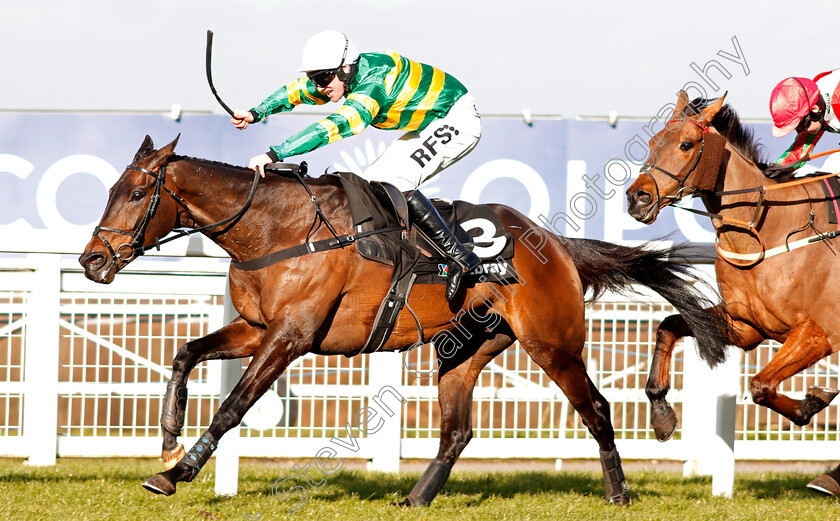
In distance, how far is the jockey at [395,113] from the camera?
3.85 meters

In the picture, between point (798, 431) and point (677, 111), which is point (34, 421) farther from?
point (798, 431)

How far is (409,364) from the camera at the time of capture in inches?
221

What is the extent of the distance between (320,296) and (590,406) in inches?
62.9

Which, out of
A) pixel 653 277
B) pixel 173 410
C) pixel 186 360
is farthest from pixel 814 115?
pixel 173 410

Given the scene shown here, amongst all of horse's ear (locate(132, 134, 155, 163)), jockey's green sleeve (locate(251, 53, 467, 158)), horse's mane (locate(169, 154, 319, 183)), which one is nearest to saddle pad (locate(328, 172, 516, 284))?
horse's mane (locate(169, 154, 319, 183))

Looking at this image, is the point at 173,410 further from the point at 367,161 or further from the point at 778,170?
the point at 367,161

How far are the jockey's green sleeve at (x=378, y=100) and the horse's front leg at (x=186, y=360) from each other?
903mm

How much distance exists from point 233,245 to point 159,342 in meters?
1.57

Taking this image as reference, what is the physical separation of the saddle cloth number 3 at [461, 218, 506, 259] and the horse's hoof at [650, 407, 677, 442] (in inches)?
47.4

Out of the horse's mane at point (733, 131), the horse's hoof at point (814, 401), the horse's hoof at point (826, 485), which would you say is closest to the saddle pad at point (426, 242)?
the horse's mane at point (733, 131)

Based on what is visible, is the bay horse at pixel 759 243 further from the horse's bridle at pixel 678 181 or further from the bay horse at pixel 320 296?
the bay horse at pixel 320 296

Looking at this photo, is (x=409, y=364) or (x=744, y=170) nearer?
(x=744, y=170)

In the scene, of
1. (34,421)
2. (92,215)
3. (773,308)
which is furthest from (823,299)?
(92,215)

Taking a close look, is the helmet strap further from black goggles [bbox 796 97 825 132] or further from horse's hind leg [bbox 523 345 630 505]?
black goggles [bbox 796 97 825 132]
